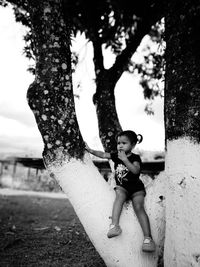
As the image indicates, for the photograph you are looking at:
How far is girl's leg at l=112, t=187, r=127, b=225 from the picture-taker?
10.7ft

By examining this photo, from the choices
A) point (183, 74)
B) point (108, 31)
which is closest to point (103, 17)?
point (108, 31)

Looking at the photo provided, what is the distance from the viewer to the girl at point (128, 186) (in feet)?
10.4

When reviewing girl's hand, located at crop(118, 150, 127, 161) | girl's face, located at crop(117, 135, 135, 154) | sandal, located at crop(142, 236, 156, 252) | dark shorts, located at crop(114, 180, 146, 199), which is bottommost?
sandal, located at crop(142, 236, 156, 252)

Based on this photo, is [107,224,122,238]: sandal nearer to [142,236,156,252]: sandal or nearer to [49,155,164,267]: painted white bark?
[49,155,164,267]: painted white bark

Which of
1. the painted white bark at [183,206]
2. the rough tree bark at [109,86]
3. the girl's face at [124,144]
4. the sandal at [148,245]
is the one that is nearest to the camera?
the painted white bark at [183,206]

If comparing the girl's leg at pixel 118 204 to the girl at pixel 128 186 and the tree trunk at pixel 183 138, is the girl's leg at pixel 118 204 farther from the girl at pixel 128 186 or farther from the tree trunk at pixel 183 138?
the tree trunk at pixel 183 138

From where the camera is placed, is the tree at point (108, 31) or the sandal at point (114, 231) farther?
the tree at point (108, 31)

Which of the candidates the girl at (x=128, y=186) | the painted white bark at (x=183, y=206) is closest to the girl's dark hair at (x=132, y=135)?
the girl at (x=128, y=186)

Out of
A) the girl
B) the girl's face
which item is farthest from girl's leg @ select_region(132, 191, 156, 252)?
the girl's face

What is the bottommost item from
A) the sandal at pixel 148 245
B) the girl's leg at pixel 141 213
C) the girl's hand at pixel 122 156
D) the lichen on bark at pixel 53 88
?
the sandal at pixel 148 245

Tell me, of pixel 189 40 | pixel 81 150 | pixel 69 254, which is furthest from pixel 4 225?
pixel 189 40

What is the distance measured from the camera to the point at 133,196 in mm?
3514

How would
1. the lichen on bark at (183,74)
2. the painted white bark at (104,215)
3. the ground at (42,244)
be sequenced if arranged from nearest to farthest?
1. the lichen on bark at (183,74)
2. the painted white bark at (104,215)
3. the ground at (42,244)

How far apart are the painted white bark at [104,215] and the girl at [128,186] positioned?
78mm
